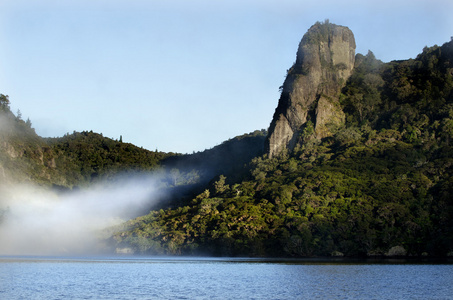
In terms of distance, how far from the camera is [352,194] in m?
140

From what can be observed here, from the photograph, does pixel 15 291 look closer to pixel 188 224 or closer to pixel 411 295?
pixel 411 295

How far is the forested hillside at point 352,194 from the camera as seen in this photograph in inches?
4865

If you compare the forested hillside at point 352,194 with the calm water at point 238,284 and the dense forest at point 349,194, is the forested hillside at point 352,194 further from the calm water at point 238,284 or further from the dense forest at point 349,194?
the calm water at point 238,284

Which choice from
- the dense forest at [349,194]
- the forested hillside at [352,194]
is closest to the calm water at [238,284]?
the forested hillside at [352,194]

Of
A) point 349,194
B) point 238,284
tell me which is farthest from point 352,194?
point 238,284

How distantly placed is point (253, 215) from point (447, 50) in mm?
101733

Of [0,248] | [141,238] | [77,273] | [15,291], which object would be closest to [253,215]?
[141,238]

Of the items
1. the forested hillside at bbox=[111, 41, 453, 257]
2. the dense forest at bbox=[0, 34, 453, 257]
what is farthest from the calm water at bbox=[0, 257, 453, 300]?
the dense forest at bbox=[0, 34, 453, 257]

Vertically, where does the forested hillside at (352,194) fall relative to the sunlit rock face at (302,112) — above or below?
below

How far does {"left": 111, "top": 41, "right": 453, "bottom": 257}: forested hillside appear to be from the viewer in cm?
12356

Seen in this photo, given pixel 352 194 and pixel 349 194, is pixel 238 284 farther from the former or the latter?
pixel 349 194

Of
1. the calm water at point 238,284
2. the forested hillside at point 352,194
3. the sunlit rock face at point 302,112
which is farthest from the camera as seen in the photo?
the sunlit rock face at point 302,112

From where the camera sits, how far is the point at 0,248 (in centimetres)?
16625

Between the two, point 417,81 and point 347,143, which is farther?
point 417,81
